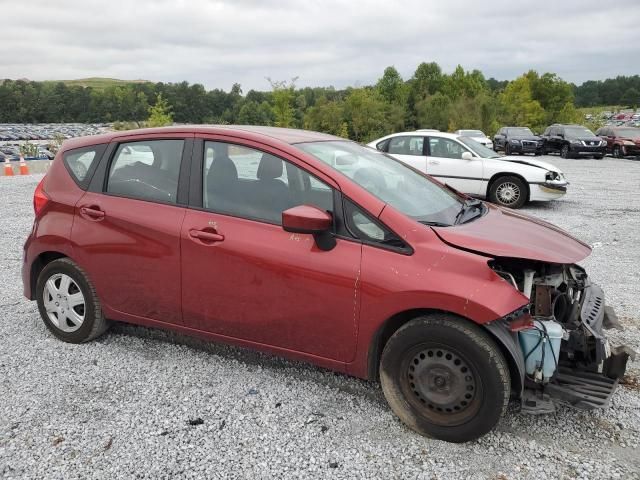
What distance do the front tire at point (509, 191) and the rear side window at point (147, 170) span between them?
8580 mm

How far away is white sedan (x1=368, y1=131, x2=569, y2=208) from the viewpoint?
10820 mm

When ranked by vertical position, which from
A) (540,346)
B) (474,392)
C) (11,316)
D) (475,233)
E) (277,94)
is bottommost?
(11,316)

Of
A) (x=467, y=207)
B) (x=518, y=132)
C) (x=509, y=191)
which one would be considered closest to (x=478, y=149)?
(x=509, y=191)

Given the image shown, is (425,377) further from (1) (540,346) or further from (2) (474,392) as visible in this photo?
(1) (540,346)

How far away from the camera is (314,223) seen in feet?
9.58

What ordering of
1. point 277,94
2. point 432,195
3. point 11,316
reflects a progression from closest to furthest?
point 432,195, point 11,316, point 277,94

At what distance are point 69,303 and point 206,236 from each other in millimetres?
1484

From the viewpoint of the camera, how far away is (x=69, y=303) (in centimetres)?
408

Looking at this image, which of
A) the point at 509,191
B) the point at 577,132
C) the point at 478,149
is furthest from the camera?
the point at 577,132

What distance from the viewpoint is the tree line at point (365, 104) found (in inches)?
1834

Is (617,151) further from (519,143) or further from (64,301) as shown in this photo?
(64,301)

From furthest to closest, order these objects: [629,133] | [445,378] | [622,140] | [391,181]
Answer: [629,133] < [622,140] < [391,181] < [445,378]

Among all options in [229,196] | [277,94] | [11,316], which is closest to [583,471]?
[229,196]

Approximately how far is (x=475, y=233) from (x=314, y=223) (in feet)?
3.06
